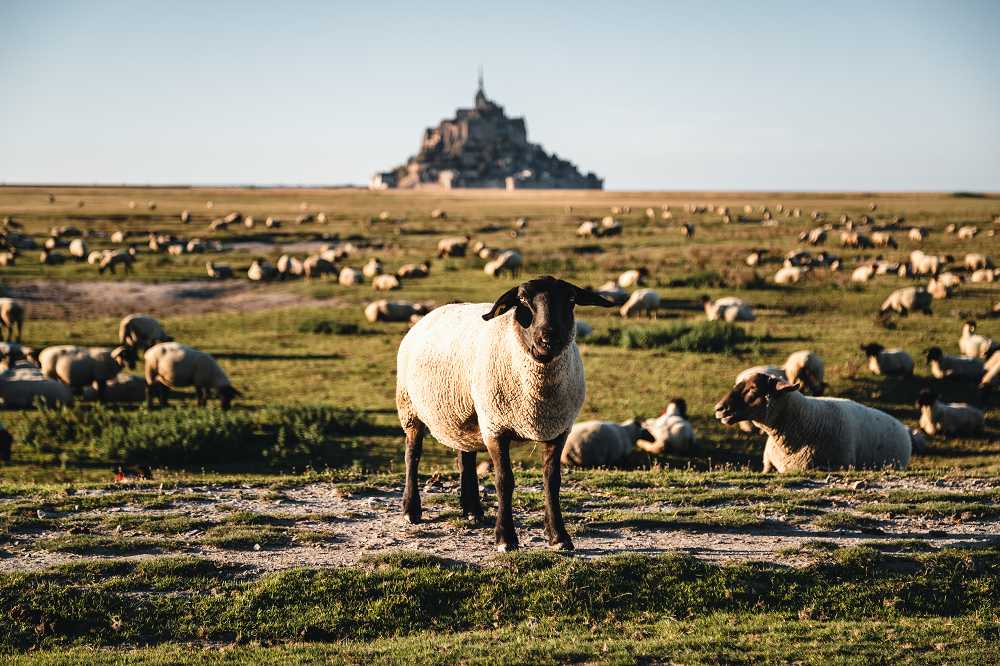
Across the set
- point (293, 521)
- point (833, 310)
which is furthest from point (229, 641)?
point (833, 310)

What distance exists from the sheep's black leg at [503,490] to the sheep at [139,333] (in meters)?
19.1

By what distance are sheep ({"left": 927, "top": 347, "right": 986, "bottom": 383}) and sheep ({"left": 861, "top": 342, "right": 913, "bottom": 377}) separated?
536mm

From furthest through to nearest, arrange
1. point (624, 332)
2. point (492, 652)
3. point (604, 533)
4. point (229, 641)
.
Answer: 1. point (624, 332)
2. point (604, 533)
3. point (229, 641)
4. point (492, 652)

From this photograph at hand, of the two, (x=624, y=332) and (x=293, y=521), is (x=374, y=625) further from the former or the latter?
(x=624, y=332)

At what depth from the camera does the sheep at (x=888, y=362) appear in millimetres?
20859

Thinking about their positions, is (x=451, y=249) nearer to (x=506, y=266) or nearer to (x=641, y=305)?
(x=506, y=266)

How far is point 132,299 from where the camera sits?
3628 cm

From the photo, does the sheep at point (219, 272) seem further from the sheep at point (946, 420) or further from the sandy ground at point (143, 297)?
the sheep at point (946, 420)

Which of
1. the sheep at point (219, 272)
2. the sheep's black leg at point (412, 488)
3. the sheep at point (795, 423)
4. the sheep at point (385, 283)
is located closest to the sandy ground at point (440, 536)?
→ the sheep's black leg at point (412, 488)

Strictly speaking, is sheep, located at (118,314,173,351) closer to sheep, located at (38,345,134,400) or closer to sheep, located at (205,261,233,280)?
sheep, located at (38,345,134,400)

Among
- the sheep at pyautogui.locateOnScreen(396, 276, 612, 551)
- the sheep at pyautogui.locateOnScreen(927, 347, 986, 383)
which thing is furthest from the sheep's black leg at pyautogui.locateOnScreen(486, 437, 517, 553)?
the sheep at pyautogui.locateOnScreen(927, 347, 986, 383)

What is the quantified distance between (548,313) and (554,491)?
1911 mm

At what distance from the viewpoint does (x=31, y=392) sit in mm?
19453

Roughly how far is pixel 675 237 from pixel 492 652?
5597 cm
